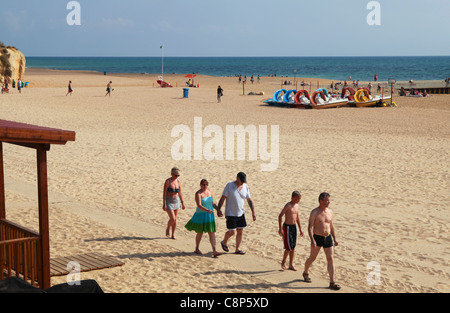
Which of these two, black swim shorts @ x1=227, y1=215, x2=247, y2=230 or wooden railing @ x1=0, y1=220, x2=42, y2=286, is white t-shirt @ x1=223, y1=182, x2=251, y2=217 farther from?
wooden railing @ x1=0, y1=220, x2=42, y2=286

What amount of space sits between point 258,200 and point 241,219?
14.6 feet

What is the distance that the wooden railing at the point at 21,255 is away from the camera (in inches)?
301

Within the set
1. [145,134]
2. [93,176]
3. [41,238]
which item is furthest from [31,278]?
[145,134]

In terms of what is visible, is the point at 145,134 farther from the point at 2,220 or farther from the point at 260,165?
the point at 2,220

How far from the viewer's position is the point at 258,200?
1388 cm

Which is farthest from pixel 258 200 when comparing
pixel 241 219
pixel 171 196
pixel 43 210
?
pixel 43 210

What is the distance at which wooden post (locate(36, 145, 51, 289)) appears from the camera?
7.30m

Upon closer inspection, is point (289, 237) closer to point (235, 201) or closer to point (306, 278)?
point (306, 278)

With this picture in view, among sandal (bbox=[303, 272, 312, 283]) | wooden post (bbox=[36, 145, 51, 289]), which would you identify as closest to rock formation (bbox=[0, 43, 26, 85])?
wooden post (bbox=[36, 145, 51, 289])

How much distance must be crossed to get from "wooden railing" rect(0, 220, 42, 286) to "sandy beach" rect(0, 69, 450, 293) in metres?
0.70

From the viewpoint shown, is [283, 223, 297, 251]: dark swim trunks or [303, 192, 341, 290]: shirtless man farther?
[283, 223, 297, 251]: dark swim trunks

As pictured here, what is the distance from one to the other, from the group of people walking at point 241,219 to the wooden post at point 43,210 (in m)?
2.72

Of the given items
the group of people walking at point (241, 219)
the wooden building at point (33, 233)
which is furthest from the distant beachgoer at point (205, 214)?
the wooden building at point (33, 233)

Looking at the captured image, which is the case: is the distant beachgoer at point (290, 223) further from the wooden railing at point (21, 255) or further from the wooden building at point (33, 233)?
the wooden railing at point (21, 255)
